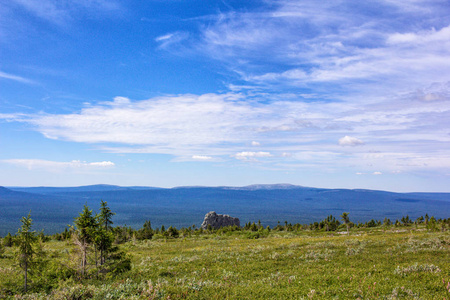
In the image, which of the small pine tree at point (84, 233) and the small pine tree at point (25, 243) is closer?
the small pine tree at point (25, 243)

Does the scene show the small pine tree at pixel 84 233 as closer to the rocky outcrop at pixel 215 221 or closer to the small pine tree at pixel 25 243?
the small pine tree at pixel 25 243

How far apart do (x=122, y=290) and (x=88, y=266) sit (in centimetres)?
704

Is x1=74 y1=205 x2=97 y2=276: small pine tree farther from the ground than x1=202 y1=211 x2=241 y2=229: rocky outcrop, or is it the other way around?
x1=74 y1=205 x2=97 y2=276: small pine tree

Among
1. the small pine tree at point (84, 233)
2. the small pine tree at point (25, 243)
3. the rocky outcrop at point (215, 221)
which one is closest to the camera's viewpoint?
the small pine tree at point (25, 243)

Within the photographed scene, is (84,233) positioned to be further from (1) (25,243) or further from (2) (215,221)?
(2) (215,221)

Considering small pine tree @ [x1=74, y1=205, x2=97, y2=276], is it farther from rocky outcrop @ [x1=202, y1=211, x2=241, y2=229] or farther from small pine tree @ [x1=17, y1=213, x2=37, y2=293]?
rocky outcrop @ [x1=202, y1=211, x2=241, y2=229]

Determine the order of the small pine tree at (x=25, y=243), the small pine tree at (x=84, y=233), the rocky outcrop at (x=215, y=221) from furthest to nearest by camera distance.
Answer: the rocky outcrop at (x=215, y=221) → the small pine tree at (x=84, y=233) → the small pine tree at (x=25, y=243)

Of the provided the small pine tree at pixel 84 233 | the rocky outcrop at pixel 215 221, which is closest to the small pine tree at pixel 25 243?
the small pine tree at pixel 84 233

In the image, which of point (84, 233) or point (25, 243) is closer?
point (25, 243)

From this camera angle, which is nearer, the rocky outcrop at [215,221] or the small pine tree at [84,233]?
the small pine tree at [84,233]

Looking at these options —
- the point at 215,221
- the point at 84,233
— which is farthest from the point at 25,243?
the point at 215,221

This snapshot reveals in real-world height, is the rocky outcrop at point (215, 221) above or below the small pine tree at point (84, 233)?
below

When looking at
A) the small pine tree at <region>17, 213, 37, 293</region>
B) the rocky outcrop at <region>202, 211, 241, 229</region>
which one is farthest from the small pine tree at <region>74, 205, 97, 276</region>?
the rocky outcrop at <region>202, 211, 241, 229</region>

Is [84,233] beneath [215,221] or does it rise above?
above
